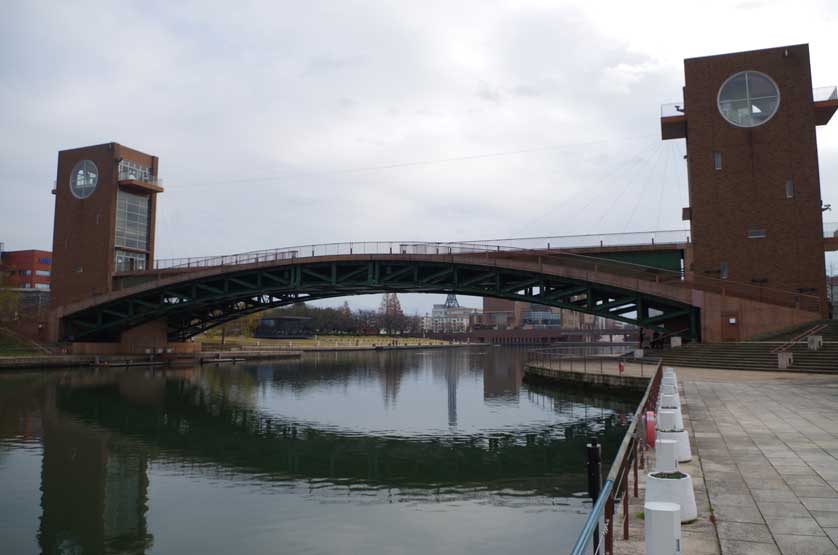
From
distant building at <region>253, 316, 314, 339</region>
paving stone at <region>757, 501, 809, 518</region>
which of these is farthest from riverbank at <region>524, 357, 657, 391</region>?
distant building at <region>253, 316, 314, 339</region>

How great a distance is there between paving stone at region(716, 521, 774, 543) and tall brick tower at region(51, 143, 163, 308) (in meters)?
68.6

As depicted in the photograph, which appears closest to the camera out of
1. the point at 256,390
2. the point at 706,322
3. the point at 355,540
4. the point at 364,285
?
the point at 355,540

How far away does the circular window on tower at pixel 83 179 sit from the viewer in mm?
67062

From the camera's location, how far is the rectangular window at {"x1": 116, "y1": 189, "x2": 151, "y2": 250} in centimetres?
6712

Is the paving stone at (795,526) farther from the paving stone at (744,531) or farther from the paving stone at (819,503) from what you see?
the paving stone at (819,503)

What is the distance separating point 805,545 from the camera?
6711 millimetres

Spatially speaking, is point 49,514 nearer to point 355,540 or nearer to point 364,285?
point 355,540

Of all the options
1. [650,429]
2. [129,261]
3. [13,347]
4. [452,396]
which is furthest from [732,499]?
[129,261]

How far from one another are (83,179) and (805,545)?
250ft

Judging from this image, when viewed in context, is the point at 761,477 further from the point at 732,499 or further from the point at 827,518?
the point at 827,518

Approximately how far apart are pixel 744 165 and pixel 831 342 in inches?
607

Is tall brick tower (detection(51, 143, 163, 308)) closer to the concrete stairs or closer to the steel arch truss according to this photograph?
the steel arch truss

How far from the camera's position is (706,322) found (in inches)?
1597

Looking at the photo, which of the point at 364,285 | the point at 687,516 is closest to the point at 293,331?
the point at 364,285
